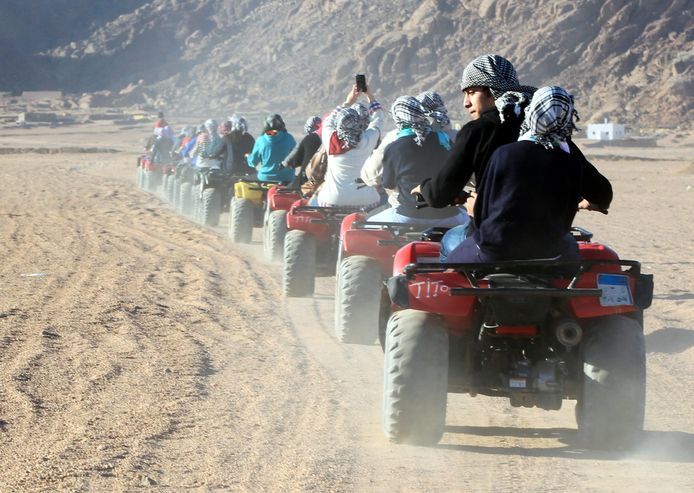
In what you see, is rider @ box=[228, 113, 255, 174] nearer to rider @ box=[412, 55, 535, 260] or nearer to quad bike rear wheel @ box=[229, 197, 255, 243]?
quad bike rear wheel @ box=[229, 197, 255, 243]

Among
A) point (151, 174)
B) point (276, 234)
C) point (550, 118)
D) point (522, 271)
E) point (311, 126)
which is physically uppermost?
point (550, 118)

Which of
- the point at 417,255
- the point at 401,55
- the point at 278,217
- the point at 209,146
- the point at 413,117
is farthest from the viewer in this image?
the point at 401,55

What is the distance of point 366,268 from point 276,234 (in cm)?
518

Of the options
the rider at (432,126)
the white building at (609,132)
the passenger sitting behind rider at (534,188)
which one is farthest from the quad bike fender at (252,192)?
the white building at (609,132)

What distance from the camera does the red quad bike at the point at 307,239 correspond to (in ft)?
41.5

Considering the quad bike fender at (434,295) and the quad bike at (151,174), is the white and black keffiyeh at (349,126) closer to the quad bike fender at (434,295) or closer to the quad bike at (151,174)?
the quad bike fender at (434,295)

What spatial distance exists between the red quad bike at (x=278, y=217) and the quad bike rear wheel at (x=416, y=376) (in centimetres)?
838

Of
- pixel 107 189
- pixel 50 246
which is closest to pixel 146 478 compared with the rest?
pixel 50 246

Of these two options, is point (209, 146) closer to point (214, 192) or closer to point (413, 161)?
point (214, 192)

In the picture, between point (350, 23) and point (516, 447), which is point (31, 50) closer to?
point (350, 23)

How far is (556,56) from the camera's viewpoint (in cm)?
8388

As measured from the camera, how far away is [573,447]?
7012 millimetres

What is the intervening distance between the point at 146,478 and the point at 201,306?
5941 mm

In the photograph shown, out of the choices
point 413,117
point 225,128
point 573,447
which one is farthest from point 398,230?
point 225,128
